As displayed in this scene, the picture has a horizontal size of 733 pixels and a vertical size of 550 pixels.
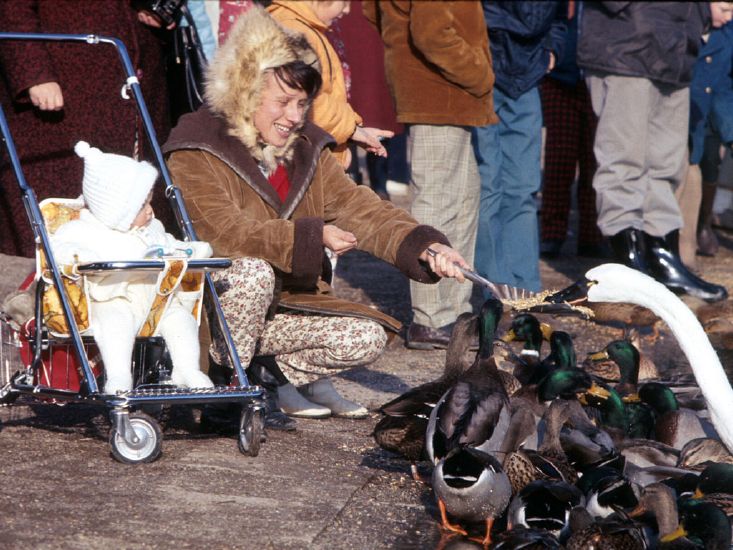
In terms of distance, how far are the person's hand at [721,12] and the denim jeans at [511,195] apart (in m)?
1.80

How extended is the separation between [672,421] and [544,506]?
1.67 m

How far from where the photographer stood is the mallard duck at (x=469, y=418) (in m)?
4.93

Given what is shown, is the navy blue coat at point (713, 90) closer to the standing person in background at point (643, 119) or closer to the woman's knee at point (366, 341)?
the standing person in background at point (643, 119)

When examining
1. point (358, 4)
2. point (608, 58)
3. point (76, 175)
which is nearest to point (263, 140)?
point (76, 175)

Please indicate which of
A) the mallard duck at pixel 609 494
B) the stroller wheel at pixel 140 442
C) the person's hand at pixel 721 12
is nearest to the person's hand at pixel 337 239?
the stroller wheel at pixel 140 442

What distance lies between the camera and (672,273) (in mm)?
8930

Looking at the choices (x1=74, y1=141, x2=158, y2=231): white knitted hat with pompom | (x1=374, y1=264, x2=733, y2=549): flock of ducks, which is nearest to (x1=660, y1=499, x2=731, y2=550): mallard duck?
(x1=374, y1=264, x2=733, y2=549): flock of ducks

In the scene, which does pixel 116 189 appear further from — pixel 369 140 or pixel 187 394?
pixel 369 140

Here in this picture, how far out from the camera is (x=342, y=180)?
6047 millimetres

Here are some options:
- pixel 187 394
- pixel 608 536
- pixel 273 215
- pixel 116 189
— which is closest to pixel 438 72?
pixel 273 215

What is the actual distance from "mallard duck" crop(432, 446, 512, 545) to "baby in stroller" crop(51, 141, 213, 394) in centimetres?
103

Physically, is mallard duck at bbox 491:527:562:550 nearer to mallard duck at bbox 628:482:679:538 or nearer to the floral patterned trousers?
mallard duck at bbox 628:482:679:538

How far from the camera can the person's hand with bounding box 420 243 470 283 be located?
5.42m

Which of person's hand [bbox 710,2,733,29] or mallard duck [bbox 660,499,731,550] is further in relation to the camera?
person's hand [bbox 710,2,733,29]
